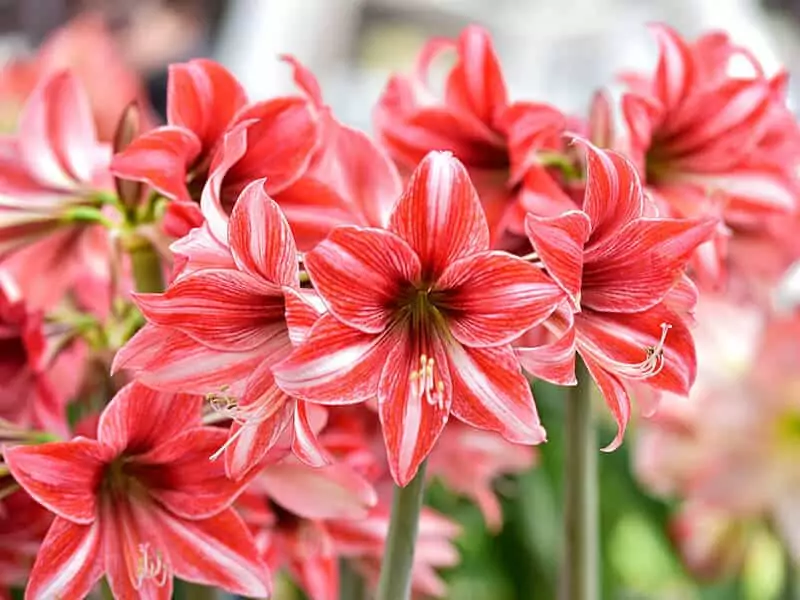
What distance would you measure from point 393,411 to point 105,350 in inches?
5.1

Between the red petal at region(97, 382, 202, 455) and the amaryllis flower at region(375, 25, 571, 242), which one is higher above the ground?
the amaryllis flower at region(375, 25, 571, 242)

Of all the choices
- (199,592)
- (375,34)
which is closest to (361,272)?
(199,592)

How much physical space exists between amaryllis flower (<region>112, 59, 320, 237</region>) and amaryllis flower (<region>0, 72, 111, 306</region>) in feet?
0.16

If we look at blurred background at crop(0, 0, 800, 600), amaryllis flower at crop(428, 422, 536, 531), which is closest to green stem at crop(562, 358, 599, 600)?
amaryllis flower at crop(428, 422, 536, 531)

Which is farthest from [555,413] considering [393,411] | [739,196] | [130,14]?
[130,14]

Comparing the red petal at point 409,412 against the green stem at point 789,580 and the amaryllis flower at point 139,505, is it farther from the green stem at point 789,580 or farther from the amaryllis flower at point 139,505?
the green stem at point 789,580

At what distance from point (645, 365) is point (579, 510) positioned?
0.35 feet

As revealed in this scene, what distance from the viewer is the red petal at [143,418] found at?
276 mm

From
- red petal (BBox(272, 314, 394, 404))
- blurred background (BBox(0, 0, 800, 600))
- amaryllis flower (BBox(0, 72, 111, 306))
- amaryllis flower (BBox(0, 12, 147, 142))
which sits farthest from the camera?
blurred background (BBox(0, 0, 800, 600))

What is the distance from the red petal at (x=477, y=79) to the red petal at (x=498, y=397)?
94 millimetres

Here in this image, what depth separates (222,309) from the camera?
10.3 inches

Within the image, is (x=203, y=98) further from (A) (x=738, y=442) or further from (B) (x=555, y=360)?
(A) (x=738, y=442)

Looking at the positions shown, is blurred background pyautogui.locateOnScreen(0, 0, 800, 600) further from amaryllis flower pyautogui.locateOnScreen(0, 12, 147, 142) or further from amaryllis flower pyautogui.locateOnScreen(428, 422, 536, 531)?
amaryllis flower pyautogui.locateOnScreen(428, 422, 536, 531)

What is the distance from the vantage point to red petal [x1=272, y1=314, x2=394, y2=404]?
0.24 metres
